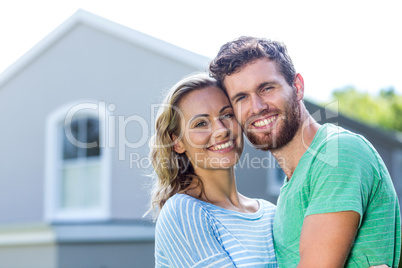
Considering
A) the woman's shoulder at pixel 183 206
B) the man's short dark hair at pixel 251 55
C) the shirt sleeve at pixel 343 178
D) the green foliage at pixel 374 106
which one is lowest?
the woman's shoulder at pixel 183 206

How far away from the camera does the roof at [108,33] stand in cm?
792

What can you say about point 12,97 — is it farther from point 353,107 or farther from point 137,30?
point 353,107

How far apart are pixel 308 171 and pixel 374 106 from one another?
132ft

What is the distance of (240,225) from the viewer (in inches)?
98.6

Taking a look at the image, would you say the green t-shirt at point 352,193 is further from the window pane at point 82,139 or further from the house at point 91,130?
the window pane at point 82,139

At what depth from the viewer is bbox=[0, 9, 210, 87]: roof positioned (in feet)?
26.0

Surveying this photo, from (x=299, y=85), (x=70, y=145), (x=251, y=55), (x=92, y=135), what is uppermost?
(x=92, y=135)

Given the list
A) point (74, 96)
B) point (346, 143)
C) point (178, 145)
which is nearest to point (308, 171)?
point (346, 143)

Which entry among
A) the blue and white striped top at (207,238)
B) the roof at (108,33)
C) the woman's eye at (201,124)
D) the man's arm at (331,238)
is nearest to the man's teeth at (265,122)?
the woman's eye at (201,124)

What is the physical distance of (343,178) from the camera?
1882 millimetres

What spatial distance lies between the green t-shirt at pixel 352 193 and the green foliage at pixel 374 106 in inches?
1464

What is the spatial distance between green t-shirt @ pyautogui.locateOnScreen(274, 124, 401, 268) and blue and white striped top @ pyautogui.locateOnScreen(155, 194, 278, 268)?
0.24 metres

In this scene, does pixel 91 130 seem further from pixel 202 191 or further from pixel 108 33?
pixel 202 191

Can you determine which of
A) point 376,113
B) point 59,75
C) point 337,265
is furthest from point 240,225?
point 376,113
